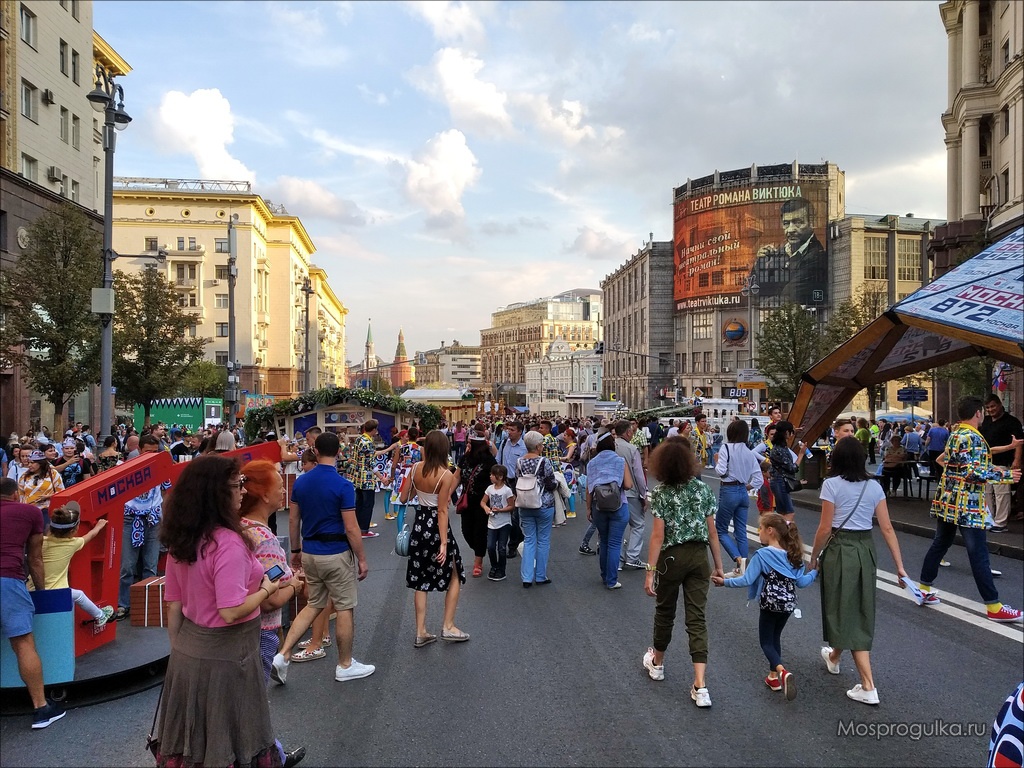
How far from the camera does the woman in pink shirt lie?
3146 millimetres

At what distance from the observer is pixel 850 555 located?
5.06 meters

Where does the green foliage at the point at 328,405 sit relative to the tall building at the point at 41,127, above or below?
below

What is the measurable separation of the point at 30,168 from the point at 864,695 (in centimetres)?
3121

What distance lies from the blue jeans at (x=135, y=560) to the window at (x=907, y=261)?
72545 millimetres

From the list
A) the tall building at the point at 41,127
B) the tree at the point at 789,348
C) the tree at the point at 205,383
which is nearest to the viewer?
the tall building at the point at 41,127

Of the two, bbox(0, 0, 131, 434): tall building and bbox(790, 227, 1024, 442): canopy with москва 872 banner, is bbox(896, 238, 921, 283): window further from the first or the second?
bbox(0, 0, 131, 434): tall building

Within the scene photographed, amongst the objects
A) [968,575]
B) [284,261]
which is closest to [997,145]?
[968,575]

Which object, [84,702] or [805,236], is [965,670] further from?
[805,236]

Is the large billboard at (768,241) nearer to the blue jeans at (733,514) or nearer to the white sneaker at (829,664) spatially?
the blue jeans at (733,514)

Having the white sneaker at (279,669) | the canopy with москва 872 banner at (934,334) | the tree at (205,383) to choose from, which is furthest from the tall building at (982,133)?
the tree at (205,383)

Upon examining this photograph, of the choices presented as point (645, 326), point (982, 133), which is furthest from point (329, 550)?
point (645, 326)

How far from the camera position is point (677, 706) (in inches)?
190

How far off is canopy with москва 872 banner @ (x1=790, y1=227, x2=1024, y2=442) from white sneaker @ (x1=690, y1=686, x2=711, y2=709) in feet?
9.16

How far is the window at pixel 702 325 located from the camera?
75.1 meters
